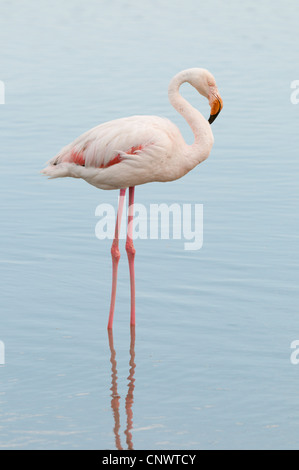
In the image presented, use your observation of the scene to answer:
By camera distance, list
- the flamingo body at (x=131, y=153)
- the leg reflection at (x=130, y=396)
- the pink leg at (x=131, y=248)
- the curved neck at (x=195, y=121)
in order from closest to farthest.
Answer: the leg reflection at (x=130, y=396), the flamingo body at (x=131, y=153), the curved neck at (x=195, y=121), the pink leg at (x=131, y=248)

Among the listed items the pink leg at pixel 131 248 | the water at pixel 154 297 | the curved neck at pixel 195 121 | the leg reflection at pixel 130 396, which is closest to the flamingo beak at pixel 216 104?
the curved neck at pixel 195 121

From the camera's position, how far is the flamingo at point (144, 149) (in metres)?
7.97

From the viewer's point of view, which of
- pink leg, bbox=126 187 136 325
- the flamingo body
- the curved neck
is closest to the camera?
the flamingo body

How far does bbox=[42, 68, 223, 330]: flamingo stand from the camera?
26.2ft

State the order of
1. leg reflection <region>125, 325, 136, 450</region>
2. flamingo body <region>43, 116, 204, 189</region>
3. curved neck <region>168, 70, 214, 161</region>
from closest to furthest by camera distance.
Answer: leg reflection <region>125, 325, 136, 450</region> → flamingo body <region>43, 116, 204, 189</region> → curved neck <region>168, 70, 214, 161</region>

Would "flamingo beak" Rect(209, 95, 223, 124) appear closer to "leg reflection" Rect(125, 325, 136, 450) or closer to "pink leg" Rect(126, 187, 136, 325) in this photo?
"pink leg" Rect(126, 187, 136, 325)

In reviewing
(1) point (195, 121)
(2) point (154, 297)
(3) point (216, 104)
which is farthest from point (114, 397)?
(3) point (216, 104)

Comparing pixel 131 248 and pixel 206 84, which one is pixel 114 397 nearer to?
pixel 131 248

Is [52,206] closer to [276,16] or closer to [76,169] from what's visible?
[76,169]

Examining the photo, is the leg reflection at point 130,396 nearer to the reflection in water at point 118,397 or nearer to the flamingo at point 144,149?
the reflection in water at point 118,397

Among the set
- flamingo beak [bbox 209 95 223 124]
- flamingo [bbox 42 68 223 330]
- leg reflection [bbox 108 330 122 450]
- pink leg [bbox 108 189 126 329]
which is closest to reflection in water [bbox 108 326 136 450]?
leg reflection [bbox 108 330 122 450]

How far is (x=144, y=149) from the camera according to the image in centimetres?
793

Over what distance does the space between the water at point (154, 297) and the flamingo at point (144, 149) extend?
0.62 metres

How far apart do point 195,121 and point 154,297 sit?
5.20 ft
